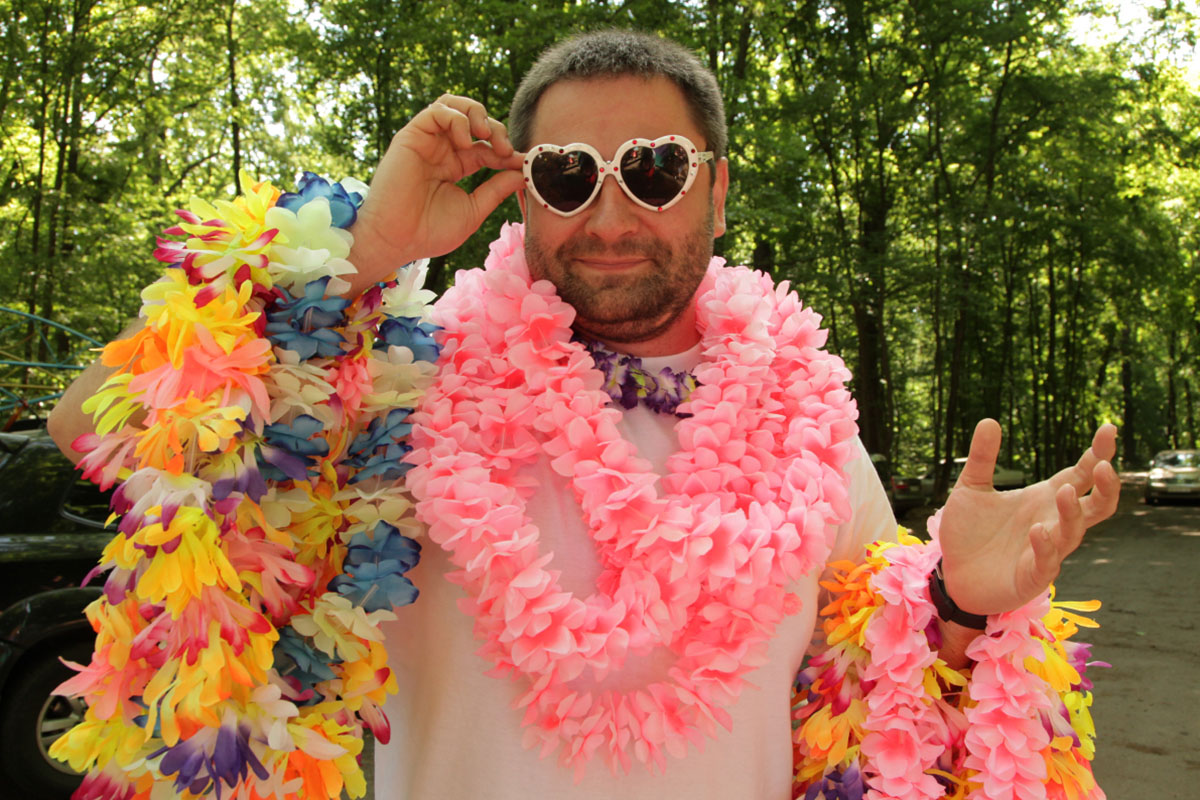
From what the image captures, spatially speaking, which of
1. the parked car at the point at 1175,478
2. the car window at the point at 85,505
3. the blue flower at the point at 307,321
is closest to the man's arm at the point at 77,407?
the blue flower at the point at 307,321

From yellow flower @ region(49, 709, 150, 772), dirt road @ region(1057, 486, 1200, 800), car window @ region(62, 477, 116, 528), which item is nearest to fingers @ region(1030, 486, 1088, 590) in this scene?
yellow flower @ region(49, 709, 150, 772)

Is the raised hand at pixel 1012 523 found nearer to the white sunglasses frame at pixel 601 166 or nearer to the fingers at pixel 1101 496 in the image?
the fingers at pixel 1101 496

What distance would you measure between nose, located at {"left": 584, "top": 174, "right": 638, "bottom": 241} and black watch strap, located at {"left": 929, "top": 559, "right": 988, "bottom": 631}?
0.96 meters

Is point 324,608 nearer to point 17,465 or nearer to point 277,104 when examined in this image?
point 17,465

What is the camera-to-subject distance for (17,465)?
4.70 metres

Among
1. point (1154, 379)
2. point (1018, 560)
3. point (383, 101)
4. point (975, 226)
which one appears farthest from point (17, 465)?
point (1154, 379)

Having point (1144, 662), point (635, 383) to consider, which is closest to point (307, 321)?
point (635, 383)

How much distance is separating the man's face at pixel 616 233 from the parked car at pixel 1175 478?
22565 millimetres

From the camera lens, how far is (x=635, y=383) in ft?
6.43

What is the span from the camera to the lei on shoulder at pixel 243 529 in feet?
4.27

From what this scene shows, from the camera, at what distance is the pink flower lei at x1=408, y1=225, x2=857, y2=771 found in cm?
160

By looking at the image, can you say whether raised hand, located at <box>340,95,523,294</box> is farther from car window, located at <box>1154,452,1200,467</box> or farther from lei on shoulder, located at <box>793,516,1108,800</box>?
car window, located at <box>1154,452,1200,467</box>

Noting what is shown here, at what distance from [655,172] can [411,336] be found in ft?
2.12

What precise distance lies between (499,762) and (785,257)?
1362 centimetres
